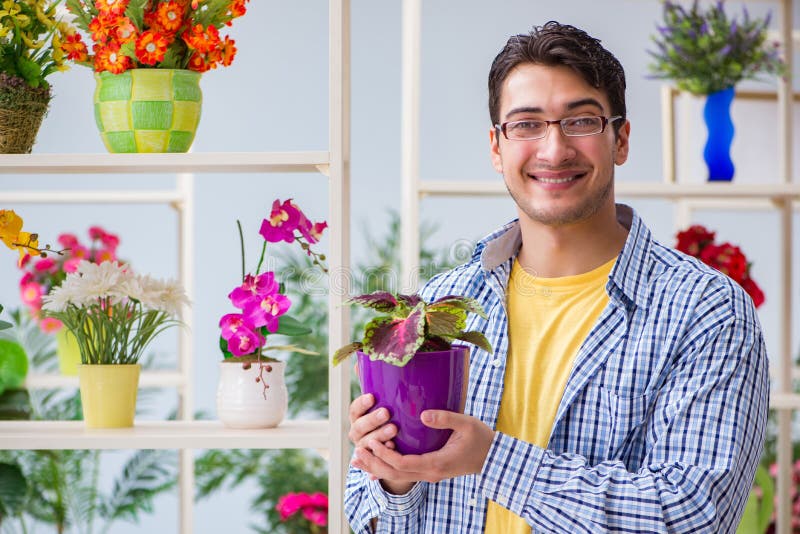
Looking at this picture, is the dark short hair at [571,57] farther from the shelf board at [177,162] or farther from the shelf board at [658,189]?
the shelf board at [658,189]

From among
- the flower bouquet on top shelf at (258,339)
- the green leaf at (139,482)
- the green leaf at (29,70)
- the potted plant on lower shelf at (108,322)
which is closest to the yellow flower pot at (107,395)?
the potted plant on lower shelf at (108,322)

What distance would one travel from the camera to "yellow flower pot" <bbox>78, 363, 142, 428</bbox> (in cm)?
170

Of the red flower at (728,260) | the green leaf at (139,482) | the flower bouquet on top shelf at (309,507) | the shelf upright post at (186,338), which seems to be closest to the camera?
the red flower at (728,260)

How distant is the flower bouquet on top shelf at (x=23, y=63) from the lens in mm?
1686

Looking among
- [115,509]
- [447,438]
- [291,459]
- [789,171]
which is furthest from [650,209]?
[447,438]

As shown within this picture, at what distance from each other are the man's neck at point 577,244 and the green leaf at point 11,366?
2146mm

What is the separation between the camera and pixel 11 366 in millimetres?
3008

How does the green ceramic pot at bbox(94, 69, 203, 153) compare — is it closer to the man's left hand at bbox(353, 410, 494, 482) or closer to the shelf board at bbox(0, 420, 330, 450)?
the shelf board at bbox(0, 420, 330, 450)

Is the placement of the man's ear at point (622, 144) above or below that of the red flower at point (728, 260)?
above

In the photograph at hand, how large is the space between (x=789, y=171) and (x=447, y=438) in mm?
1940

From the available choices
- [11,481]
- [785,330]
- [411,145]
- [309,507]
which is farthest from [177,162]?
[309,507]

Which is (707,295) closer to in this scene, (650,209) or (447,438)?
(447,438)

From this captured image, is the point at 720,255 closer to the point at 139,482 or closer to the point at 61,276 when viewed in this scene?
the point at 61,276

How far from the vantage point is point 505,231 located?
164cm
